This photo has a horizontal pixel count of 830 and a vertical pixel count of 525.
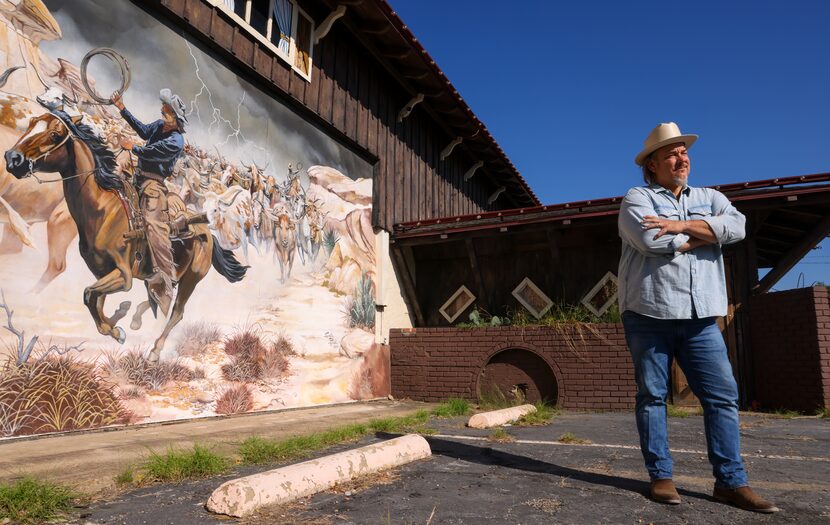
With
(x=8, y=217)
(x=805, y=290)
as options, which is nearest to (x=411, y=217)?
(x=805, y=290)

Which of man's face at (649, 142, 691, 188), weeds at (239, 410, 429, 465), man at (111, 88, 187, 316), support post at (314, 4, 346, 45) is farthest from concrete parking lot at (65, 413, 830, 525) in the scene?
support post at (314, 4, 346, 45)

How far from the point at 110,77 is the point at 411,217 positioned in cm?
693

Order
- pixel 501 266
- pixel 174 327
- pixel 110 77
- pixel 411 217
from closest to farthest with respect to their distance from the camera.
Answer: pixel 110 77 → pixel 174 327 → pixel 501 266 → pixel 411 217

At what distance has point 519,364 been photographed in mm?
9031

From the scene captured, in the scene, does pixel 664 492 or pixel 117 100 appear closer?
pixel 664 492

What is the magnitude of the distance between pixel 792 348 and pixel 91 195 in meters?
9.04

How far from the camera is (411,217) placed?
38.2 feet

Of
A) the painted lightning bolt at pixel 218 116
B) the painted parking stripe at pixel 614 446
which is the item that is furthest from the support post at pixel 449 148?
the painted parking stripe at pixel 614 446

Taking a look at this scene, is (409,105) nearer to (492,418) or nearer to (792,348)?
(492,418)

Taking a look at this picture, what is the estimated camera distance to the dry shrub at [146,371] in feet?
17.6

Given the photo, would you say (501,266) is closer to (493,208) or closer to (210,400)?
(210,400)

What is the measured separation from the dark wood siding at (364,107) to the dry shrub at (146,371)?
3954 mm

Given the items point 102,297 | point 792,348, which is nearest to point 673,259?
point 102,297

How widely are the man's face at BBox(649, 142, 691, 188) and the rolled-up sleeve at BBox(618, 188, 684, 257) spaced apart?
192 millimetres
